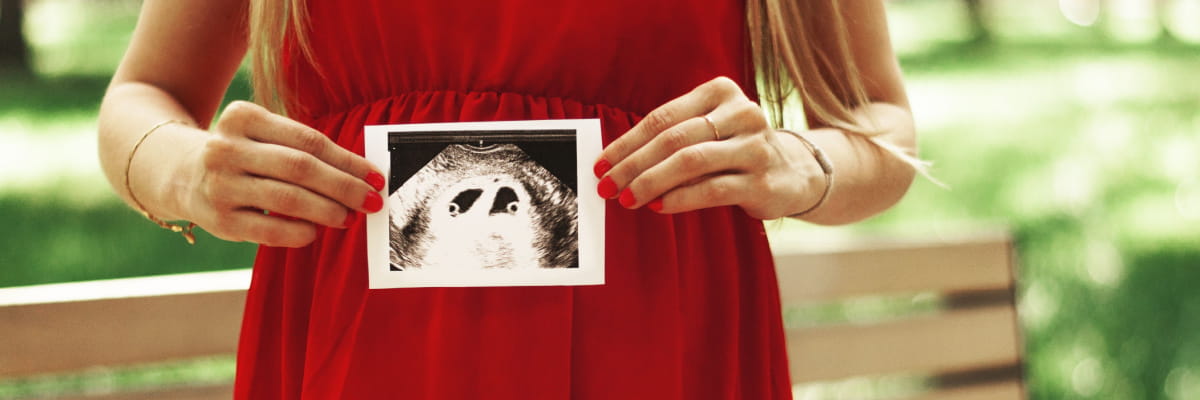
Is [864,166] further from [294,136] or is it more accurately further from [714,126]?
[294,136]

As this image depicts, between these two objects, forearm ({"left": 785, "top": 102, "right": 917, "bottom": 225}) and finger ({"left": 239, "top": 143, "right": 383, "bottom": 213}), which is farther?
forearm ({"left": 785, "top": 102, "right": 917, "bottom": 225})

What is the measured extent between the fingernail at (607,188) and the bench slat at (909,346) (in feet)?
3.91

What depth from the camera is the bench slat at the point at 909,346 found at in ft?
5.71

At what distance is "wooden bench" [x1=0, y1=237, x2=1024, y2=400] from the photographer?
1235mm

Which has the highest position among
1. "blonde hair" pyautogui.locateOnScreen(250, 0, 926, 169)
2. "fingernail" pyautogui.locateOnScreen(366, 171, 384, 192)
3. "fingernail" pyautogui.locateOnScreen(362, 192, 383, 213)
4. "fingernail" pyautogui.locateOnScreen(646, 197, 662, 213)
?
"blonde hair" pyautogui.locateOnScreen(250, 0, 926, 169)

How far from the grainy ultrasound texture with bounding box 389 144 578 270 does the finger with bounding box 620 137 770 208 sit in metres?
0.04

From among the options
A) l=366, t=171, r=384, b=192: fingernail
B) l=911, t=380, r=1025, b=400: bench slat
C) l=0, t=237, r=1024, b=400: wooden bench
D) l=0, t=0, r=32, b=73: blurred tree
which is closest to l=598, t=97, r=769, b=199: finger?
l=366, t=171, r=384, b=192: fingernail

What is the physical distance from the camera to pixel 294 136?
0.58 meters

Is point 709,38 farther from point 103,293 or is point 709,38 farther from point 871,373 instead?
point 871,373

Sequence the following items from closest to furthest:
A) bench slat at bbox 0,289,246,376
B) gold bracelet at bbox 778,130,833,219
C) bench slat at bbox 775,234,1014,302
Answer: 1. gold bracelet at bbox 778,130,833,219
2. bench slat at bbox 0,289,246,376
3. bench slat at bbox 775,234,1014,302

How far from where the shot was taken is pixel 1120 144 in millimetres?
2910

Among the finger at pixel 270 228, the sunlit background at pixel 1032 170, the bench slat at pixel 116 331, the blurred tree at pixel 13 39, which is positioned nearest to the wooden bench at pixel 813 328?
the bench slat at pixel 116 331

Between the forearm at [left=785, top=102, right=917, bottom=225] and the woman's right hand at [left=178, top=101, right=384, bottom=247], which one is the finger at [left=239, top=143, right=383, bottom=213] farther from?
the forearm at [left=785, top=102, right=917, bottom=225]

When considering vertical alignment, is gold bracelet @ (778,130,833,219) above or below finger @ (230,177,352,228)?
above
